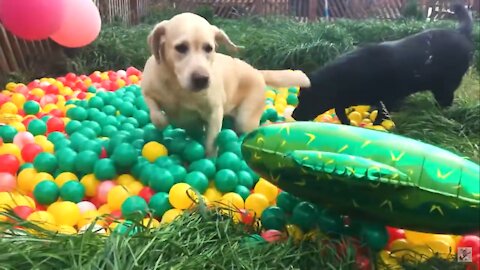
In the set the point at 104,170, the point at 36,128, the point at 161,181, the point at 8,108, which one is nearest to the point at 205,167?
the point at 161,181

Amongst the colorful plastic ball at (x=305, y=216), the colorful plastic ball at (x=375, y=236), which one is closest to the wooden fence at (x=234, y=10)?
the colorful plastic ball at (x=305, y=216)

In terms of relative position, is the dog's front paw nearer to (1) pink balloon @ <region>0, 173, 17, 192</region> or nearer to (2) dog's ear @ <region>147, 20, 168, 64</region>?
(2) dog's ear @ <region>147, 20, 168, 64</region>

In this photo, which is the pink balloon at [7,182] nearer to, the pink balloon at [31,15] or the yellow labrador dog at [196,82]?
the yellow labrador dog at [196,82]

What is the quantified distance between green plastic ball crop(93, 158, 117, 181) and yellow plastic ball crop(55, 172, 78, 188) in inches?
4.1

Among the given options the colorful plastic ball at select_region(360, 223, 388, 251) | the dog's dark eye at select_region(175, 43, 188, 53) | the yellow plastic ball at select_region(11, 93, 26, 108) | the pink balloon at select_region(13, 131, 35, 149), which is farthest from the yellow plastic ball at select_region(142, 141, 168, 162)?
the yellow plastic ball at select_region(11, 93, 26, 108)

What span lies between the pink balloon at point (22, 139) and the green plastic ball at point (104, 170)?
641mm

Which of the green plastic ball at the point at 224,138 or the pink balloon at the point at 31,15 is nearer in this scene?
the green plastic ball at the point at 224,138

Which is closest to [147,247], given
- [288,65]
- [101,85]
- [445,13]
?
[101,85]

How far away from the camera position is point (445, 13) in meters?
6.60

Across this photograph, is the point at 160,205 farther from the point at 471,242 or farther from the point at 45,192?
the point at 471,242

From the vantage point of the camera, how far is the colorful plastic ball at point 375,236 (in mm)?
1676

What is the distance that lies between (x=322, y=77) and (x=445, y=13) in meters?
4.04

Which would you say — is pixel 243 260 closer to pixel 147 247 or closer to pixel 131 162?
pixel 147 247

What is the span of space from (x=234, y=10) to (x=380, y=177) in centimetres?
906
